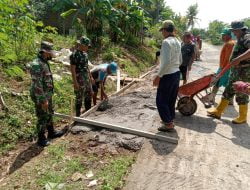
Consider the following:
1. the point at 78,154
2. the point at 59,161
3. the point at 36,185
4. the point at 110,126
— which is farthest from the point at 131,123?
the point at 36,185

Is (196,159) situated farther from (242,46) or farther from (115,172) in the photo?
(242,46)

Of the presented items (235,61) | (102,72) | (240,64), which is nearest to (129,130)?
(102,72)

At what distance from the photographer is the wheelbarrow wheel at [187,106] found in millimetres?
6108

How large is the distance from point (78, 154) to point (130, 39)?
14.2 meters

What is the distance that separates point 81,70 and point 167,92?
1.84 metres

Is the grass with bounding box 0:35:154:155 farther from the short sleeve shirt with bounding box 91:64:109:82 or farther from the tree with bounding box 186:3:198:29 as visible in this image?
the tree with bounding box 186:3:198:29

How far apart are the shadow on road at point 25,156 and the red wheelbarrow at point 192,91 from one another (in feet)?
10.2

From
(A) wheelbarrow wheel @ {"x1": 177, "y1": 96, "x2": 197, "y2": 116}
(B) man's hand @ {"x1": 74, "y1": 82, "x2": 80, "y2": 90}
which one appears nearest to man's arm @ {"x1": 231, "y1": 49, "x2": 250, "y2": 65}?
(A) wheelbarrow wheel @ {"x1": 177, "y1": 96, "x2": 197, "y2": 116}

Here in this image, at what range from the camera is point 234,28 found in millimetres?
5684

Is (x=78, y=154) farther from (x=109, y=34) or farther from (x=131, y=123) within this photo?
(x=109, y=34)

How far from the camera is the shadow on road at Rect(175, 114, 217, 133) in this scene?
18.5 feet

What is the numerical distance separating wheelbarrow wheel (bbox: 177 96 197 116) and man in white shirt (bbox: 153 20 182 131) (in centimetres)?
93

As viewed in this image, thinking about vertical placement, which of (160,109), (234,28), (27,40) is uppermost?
(234,28)

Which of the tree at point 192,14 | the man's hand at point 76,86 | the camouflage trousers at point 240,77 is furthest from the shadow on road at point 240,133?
the tree at point 192,14
